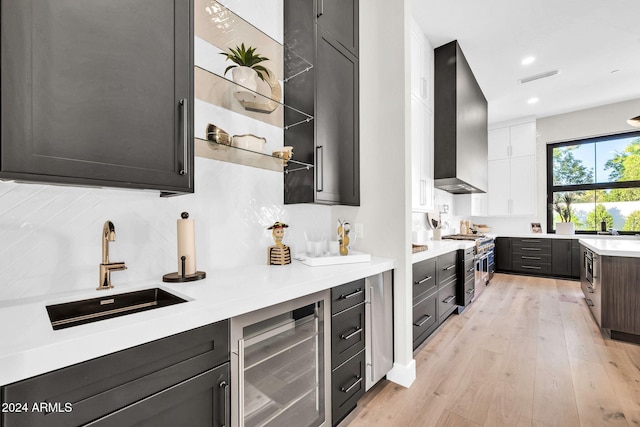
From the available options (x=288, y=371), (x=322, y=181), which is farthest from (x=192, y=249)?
(x=322, y=181)

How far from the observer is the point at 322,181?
1.88 metres

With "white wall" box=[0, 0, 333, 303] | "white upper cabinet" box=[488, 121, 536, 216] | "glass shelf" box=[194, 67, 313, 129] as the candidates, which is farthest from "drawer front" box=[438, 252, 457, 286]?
"white upper cabinet" box=[488, 121, 536, 216]

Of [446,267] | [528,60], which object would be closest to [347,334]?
[446,267]

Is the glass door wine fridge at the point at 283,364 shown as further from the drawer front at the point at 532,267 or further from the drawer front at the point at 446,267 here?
the drawer front at the point at 532,267

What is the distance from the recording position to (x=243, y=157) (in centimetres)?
169

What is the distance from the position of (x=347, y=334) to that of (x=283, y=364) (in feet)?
1.52

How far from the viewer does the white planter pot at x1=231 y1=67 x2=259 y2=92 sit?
1.58 m

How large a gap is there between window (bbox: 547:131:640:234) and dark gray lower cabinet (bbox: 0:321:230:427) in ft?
23.1

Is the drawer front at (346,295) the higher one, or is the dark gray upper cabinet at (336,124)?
the dark gray upper cabinet at (336,124)

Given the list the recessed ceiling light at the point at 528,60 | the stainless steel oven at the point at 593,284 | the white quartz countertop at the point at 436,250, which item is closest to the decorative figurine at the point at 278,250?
the white quartz countertop at the point at 436,250

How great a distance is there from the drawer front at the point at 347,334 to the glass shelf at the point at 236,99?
4.15ft

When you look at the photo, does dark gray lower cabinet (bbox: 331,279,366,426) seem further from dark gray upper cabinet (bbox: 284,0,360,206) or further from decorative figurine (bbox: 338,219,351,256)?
dark gray upper cabinet (bbox: 284,0,360,206)

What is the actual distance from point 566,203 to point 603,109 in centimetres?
184

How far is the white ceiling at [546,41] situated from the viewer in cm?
288
